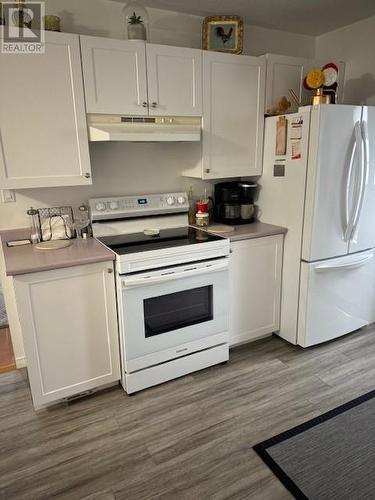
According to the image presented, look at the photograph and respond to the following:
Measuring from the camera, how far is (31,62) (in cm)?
196

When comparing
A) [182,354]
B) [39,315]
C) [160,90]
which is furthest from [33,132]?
[182,354]

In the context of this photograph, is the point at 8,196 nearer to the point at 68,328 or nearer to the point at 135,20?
the point at 68,328

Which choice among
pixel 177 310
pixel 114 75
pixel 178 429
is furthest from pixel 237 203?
pixel 178 429

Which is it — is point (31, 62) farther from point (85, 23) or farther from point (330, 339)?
point (330, 339)

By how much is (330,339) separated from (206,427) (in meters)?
1.36

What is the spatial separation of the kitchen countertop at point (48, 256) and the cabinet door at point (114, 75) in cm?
85

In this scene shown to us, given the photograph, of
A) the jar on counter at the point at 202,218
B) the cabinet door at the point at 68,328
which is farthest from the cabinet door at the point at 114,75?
the cabinet door at the point at 68,328

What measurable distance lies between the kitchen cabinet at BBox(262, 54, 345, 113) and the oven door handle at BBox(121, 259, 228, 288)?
131cm

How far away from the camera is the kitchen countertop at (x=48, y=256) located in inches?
73.1

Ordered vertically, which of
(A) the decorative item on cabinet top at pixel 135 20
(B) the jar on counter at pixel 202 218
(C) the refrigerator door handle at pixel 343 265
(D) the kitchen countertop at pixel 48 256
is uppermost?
(A) the decorative item on cabinet top at pixel 135 20

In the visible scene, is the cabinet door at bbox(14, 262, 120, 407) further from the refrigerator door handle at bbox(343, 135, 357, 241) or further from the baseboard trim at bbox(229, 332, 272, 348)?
the refrigerator door handle at bbox(343, 135, 357, 241)

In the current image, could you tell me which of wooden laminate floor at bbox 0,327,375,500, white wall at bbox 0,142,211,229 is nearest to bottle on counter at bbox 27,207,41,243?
white wall at bbox 0,142,211,229

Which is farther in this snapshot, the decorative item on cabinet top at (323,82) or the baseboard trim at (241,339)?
the baseboard trim at (241,339)

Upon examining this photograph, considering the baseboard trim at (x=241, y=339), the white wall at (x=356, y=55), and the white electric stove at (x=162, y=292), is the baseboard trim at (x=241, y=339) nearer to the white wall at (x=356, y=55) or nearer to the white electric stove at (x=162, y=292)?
the white electric stove at (x=162, y=292)
